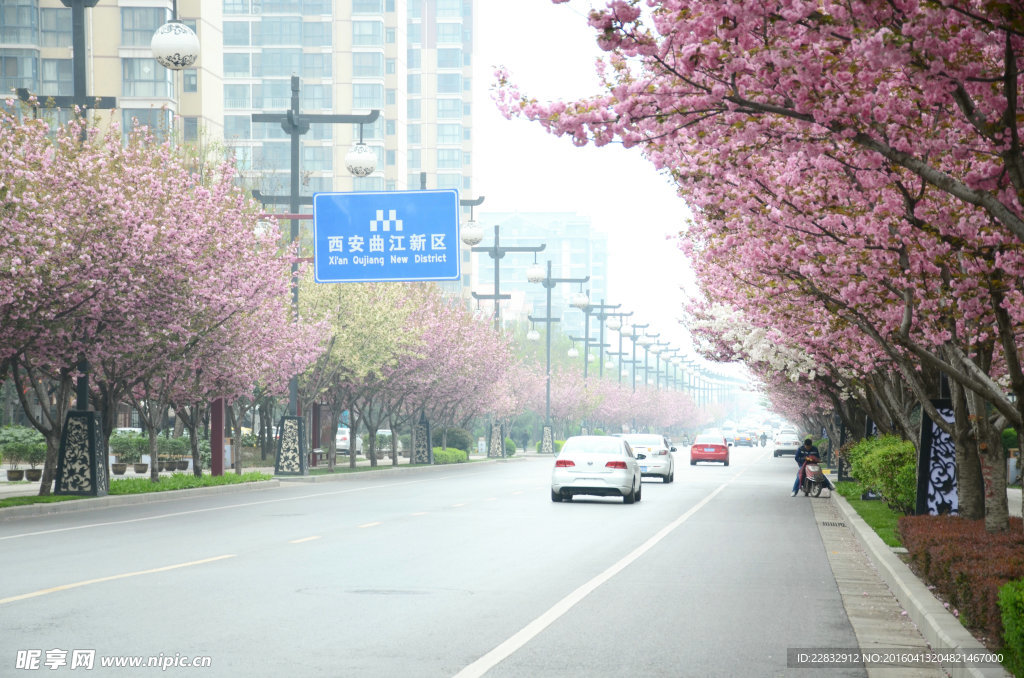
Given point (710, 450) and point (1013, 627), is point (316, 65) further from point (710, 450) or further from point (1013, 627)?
point (1013, 627)

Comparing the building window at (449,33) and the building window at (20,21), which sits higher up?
the building window at (449,33)

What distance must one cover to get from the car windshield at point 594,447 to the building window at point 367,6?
93.7m

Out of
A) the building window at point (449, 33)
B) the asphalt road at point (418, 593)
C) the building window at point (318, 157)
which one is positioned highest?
the building window at point (449, 33)

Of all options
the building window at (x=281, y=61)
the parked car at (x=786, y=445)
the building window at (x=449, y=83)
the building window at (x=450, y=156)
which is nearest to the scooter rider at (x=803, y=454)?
the parked car at (x=786, y=445)

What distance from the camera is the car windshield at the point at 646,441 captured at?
45.7 m

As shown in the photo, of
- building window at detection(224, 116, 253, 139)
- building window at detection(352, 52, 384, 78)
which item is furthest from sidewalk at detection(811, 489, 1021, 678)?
building window at detection(224, 116, 253, 139)

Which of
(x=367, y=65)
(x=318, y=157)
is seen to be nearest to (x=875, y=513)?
(x=367, y=65)

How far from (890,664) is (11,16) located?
81743mm

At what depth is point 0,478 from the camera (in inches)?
1666

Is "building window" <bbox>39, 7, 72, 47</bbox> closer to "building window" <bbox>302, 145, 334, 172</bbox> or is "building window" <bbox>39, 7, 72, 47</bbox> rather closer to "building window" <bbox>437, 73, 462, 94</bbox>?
"building window" <bbox>302, 145, 334, 172</bbox>

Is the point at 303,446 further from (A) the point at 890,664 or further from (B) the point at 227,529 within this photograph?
(A) the point at 890,664

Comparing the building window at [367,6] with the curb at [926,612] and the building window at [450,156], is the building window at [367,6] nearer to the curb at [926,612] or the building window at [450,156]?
the building window at [450,156]

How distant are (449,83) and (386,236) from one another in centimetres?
11639

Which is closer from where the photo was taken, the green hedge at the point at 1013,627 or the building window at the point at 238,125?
the green hedge at the point at 1013,627
